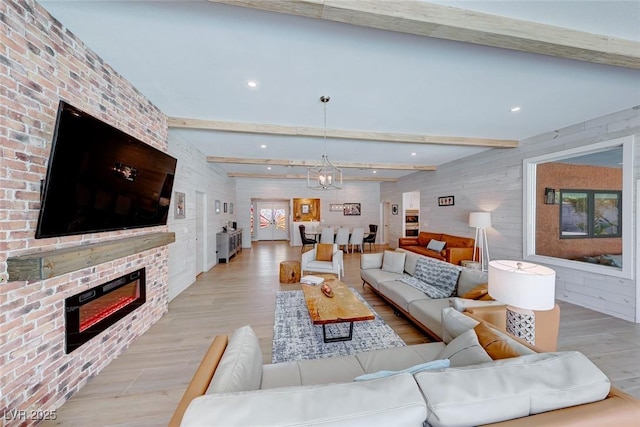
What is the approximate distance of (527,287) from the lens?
155 cm

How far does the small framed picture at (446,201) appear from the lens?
6.56 m

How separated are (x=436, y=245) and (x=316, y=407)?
6427 millimetres

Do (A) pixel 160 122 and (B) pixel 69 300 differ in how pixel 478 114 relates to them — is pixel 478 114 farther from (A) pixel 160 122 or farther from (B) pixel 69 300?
(B) pixel 69 300

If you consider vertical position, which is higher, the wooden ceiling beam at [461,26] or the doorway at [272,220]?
the wooden ceiling beam at [461,26]

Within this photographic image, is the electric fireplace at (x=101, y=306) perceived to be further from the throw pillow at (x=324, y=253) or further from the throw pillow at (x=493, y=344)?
the throw pillow at (x=324, y=253)

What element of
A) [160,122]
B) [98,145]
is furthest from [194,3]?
[160,122]

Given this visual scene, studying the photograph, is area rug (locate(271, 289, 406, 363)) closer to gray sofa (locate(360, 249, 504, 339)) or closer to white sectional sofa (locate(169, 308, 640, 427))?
gray sofa (locate(360, 249, 504, 339))

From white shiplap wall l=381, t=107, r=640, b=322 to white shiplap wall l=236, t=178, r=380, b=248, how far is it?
8.32ft

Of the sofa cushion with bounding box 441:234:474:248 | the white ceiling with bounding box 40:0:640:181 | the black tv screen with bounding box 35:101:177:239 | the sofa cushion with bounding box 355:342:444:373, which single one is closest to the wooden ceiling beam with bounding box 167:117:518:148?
the white ceiling with bounding box 40:0:640:181

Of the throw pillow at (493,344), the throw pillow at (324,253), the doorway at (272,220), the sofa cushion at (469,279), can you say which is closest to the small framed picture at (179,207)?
the throw pillow at (324,253)

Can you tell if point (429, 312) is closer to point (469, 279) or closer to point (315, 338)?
point (469, 279)

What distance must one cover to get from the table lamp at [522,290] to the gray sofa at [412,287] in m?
0.44

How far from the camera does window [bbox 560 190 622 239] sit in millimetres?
3707

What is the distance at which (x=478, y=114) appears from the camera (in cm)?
344
